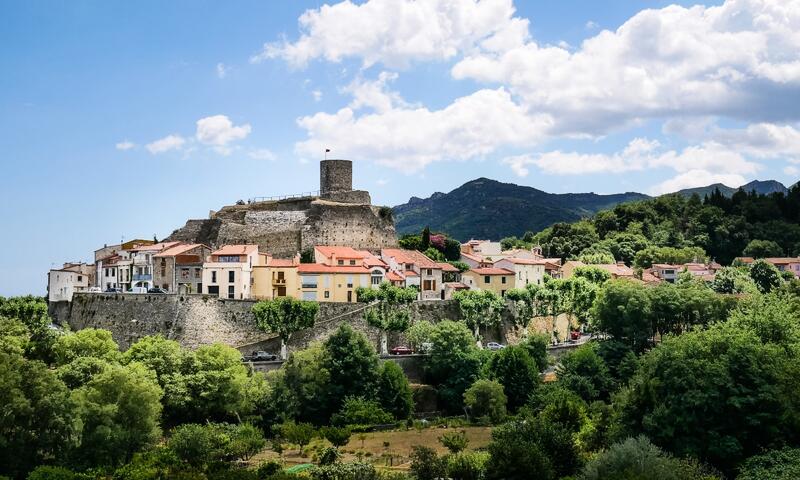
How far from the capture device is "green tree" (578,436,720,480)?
38094 mm

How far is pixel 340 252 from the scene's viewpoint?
7669 cm

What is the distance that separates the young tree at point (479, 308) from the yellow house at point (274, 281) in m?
13.9

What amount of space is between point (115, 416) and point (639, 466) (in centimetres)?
2825

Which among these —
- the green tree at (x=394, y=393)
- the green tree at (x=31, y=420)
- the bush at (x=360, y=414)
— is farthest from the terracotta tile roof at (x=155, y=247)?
the green tree at (x=31, y=420)

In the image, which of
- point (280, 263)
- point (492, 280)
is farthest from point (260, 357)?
point (492, 280)

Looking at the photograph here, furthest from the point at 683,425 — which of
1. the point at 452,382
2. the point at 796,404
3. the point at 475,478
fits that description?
the point at 452,382

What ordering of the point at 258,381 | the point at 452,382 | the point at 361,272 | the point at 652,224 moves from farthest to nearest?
the point at 652,224 → the point at 361,272 → the point at 452,382 → the point at 258,381

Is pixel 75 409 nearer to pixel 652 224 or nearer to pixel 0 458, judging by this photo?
pixel 0 458

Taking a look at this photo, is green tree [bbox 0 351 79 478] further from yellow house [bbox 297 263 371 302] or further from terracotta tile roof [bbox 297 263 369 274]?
terracotta tile roof [bbox 297 263 369 274]

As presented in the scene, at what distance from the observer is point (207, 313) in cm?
6844

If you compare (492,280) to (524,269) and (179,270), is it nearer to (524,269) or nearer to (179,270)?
(524,269)

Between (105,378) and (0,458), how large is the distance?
757 cm

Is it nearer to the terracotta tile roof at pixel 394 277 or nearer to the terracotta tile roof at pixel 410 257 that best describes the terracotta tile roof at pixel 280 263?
the terracotta tile roof at pixel 394 277

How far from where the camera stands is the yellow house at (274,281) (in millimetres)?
72000
